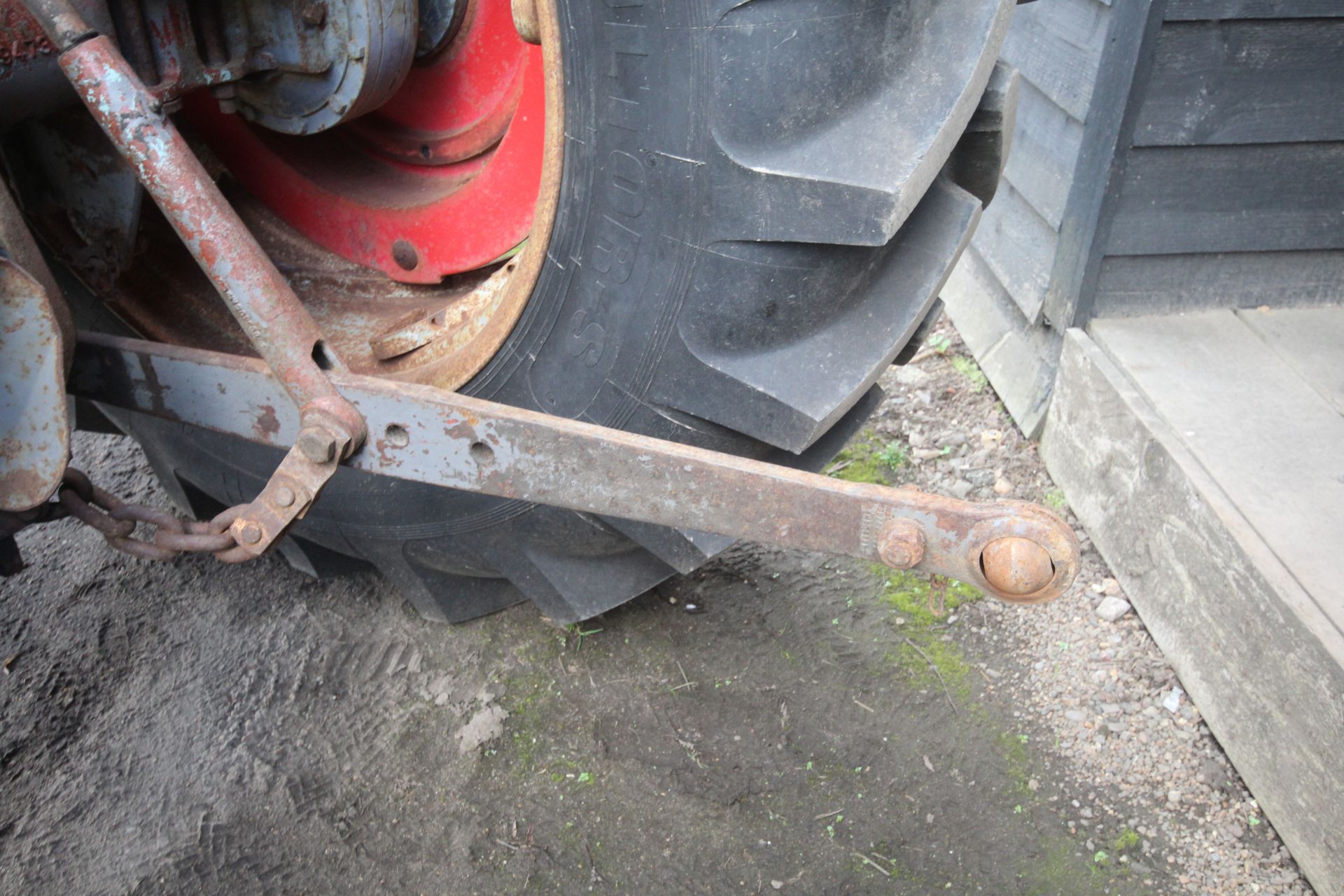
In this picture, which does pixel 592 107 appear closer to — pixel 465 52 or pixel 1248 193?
pixel 465 52

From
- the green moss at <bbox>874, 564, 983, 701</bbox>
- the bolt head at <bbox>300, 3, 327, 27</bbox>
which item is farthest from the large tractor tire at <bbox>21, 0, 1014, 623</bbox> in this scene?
the green moss at <bbox>874, 564, 983, 701</bbox>

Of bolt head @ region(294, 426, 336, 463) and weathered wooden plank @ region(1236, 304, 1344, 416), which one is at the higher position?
bolt head @ region(294, 426, 336, 463)

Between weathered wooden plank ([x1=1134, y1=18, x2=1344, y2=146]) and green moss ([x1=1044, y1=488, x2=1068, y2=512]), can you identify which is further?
green moss ([x1=1044, y1=488, x2=1068, y2=512])

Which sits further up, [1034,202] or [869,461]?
[1034,202]

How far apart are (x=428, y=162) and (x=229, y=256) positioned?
0.63 m

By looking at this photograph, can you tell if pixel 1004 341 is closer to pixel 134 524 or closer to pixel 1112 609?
pixel 1112 609

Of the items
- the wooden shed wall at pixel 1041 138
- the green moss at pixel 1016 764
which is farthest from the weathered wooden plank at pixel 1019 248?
the green moss at pixel 1016 764

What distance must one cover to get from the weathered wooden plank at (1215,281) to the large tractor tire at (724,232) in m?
0.96

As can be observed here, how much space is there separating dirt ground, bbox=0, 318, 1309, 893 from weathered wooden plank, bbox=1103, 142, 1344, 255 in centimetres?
65

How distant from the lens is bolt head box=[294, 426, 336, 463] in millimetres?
1130

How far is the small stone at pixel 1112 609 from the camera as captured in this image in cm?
193

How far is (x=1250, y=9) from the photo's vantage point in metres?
1.86

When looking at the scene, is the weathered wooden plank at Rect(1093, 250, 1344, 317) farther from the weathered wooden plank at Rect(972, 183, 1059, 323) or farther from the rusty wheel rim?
the rusty wheel rim

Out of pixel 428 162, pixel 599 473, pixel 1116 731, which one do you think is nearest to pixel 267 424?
pixel 599 473
